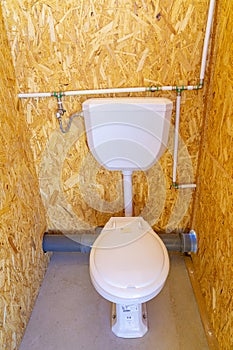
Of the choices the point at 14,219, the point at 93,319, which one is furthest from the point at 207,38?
the point at 93,319

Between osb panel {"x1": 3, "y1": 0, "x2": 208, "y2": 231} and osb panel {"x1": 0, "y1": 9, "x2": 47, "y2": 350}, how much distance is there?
0.29 ft

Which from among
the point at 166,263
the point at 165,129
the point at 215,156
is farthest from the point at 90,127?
the point at 166,263

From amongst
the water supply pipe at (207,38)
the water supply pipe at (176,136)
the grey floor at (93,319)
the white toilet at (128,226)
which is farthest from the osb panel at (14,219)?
the water supply pipe at (207,38)

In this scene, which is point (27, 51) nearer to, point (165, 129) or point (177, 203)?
point (165, 129)

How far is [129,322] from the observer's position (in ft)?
3.74

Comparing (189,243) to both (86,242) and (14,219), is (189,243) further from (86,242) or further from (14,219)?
(14,219)

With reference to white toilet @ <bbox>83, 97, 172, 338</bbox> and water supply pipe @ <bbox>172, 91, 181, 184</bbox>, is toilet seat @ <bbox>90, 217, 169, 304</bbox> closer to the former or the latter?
white toilet @ <bbox>83, 97, 172, 338</bbox>

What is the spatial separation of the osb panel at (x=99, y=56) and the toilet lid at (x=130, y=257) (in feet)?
1.28

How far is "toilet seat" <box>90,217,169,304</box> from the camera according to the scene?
0.94 metres

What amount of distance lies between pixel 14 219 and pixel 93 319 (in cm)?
61

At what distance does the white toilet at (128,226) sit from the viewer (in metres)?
0.98

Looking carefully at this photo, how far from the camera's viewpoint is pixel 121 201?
→ 1.54 meters

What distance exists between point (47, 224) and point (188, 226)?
33.8 inches

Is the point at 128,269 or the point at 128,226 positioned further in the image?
the point at 128,226
